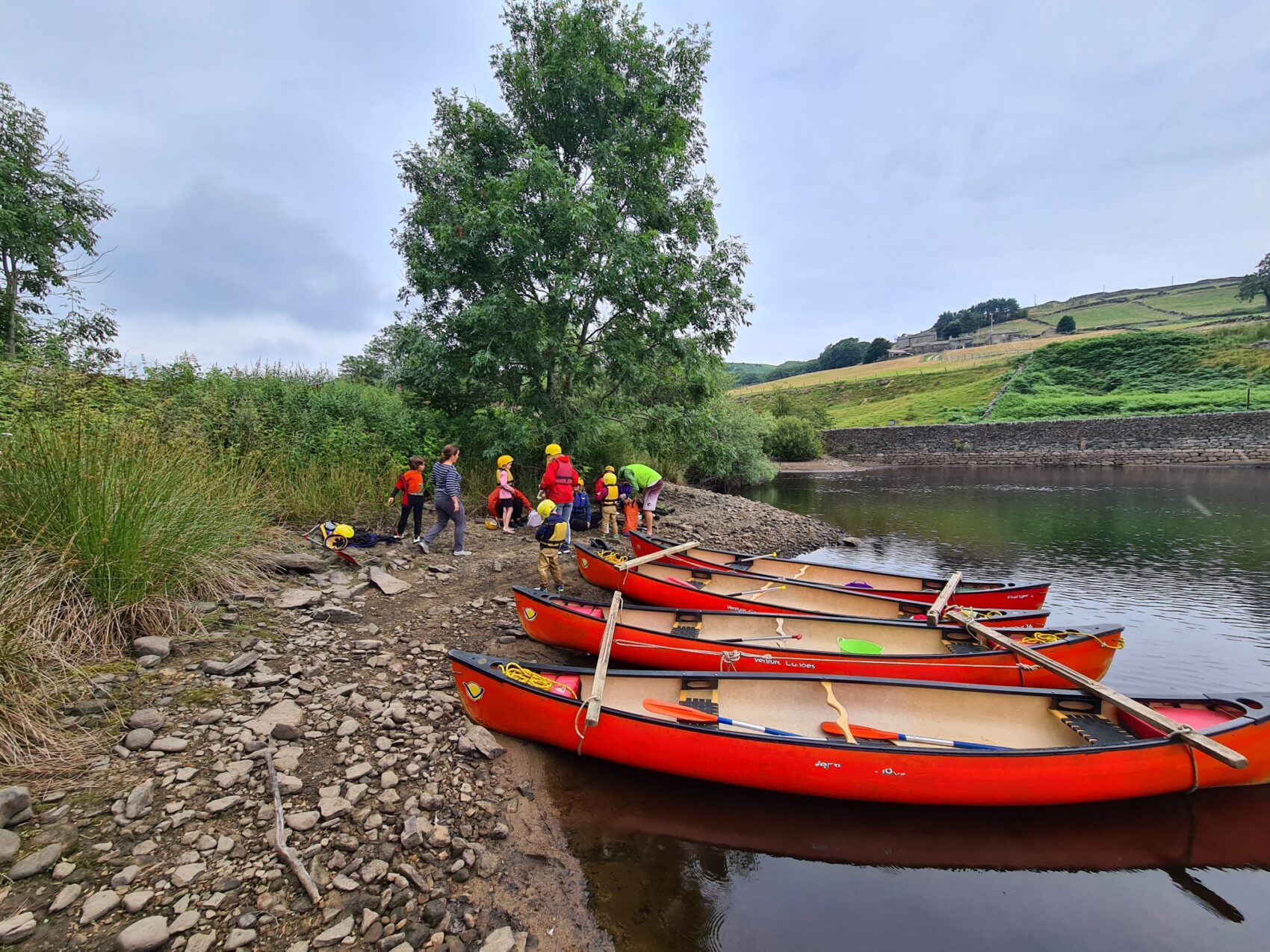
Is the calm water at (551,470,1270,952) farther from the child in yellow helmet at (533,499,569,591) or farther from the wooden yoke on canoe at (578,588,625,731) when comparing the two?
the child in yellow helmet at (533,499,569,591)

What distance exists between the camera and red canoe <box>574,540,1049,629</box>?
7566mm

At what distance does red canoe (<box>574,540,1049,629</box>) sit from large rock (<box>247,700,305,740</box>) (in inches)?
185

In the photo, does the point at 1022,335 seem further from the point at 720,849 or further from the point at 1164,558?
the point at 720,849

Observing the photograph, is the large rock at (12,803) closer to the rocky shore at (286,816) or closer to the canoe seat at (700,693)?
the rocky shore at (286,816)

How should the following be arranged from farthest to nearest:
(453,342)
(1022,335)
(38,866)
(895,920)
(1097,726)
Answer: (1022,335) → (453,342) → (1097,726) → (895,920) → (38,866)

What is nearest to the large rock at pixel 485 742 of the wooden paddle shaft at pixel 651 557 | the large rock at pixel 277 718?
Answer: the large rock at pixel 277 718

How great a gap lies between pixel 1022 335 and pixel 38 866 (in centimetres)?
12629

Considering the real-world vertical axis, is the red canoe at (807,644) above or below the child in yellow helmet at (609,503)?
below

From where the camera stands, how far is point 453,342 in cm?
1202

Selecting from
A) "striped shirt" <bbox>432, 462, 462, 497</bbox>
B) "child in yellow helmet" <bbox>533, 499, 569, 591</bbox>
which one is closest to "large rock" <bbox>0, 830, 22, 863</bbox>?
"child in yellow helmet" <bbox>533, 499, 569, 591</bbox>

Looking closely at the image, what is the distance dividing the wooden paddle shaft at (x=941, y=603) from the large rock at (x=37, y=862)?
7.93 m

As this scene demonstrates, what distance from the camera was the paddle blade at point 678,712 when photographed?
4664mm

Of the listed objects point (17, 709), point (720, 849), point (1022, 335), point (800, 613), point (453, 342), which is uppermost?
point (1022, 335)

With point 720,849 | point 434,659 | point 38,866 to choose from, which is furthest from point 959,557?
point 38,866
